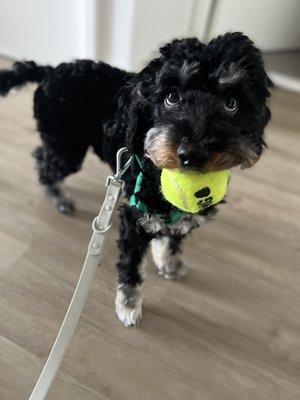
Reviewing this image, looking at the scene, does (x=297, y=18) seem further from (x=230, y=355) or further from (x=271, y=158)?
(x=230, y=355)

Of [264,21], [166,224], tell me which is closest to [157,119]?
[166,224]

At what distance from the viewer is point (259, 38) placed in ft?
9.82

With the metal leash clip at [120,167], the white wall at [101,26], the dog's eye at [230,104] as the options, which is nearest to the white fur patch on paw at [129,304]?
the metal leash clip at [120,167]

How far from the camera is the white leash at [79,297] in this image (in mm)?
844

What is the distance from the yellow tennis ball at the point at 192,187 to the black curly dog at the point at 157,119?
45 mm

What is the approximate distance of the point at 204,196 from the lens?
2.79 feet

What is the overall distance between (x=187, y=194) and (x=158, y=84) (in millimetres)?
244

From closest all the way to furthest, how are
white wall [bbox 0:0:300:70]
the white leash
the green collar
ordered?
1. the white leash
2. the green collar
3. white wall [bbox 0:0:300:70]

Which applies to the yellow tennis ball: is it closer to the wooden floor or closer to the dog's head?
the dog's head

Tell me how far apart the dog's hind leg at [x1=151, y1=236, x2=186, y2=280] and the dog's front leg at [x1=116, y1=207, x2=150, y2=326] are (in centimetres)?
16

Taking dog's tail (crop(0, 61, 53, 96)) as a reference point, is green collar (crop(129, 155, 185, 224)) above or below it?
below

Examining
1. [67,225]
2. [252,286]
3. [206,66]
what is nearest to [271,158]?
[252,286]

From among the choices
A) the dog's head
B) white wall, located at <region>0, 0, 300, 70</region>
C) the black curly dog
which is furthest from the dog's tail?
white wall, located at <region>0, 0, 300, 70</region>

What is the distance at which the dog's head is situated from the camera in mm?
767
